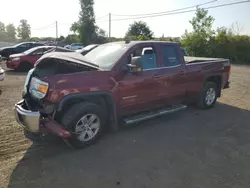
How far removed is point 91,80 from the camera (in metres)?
4.11

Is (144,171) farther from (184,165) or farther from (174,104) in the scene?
(174,104)

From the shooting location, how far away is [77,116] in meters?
3.99

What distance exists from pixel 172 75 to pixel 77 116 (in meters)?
2.51

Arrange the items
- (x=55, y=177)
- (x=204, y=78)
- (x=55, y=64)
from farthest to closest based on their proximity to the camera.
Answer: (x=204, y=78) < (x=55, y=64) < (x=55, y=177)

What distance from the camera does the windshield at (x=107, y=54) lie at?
462 cm

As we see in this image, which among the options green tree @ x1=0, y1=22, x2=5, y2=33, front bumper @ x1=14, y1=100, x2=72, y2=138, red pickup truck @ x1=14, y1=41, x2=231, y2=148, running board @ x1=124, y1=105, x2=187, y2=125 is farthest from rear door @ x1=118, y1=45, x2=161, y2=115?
green tree @ x1=0, y1=22, x2=5, y2=33

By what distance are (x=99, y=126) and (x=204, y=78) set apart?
3496 mm

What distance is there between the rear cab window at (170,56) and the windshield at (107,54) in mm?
995

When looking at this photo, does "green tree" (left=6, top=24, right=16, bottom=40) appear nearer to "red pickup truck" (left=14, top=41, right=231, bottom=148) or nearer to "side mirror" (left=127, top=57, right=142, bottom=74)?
"red pickup truck" (left=14, top=41, right=231, bottom=148)

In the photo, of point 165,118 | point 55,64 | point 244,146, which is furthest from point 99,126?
point 244,146

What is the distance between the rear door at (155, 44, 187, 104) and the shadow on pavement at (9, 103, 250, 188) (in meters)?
0.76

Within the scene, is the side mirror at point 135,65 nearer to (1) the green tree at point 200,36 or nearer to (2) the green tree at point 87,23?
(1) the green tree at point 200,36

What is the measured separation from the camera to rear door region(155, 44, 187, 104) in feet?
17.5

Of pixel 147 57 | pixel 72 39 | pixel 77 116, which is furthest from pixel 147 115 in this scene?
pixel 72 39
